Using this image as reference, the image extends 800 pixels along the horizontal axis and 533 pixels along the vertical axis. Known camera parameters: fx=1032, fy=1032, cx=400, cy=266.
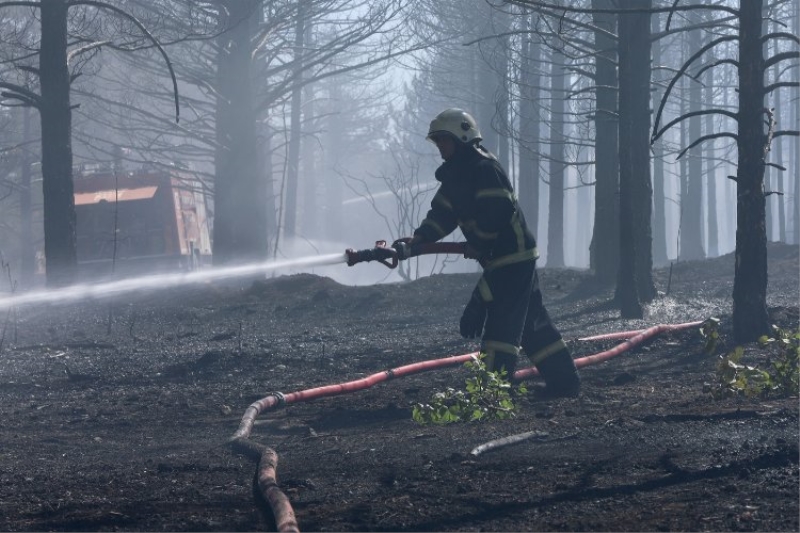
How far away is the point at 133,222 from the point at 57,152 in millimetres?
10540

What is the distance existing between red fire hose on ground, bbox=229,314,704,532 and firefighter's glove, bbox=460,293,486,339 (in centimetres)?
43

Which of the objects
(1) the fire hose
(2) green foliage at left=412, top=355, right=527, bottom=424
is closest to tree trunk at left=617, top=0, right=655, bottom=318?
(1) the fire hose

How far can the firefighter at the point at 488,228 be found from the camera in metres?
6.22

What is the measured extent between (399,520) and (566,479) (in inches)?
31.4

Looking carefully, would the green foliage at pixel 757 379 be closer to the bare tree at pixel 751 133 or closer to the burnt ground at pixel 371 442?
the burnt ground at pixel 371 442

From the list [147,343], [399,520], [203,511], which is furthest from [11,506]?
[147,343]

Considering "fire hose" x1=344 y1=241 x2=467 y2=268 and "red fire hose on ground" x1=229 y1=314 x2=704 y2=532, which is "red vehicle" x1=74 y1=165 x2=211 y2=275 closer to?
"red fire hose on ground" x1=229 y1=314 x2=704 y2=532

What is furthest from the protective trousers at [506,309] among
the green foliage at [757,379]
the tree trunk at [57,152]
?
the tree trunk at [57,152]

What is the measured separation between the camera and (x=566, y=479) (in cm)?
414

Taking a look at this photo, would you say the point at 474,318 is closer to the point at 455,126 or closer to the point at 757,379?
the point at 455,126

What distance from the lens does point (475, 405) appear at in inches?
227

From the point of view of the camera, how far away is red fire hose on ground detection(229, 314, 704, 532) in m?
3.78

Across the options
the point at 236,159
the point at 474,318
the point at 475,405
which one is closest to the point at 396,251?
the point at 474,318

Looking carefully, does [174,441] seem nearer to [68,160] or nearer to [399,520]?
[399,520]
